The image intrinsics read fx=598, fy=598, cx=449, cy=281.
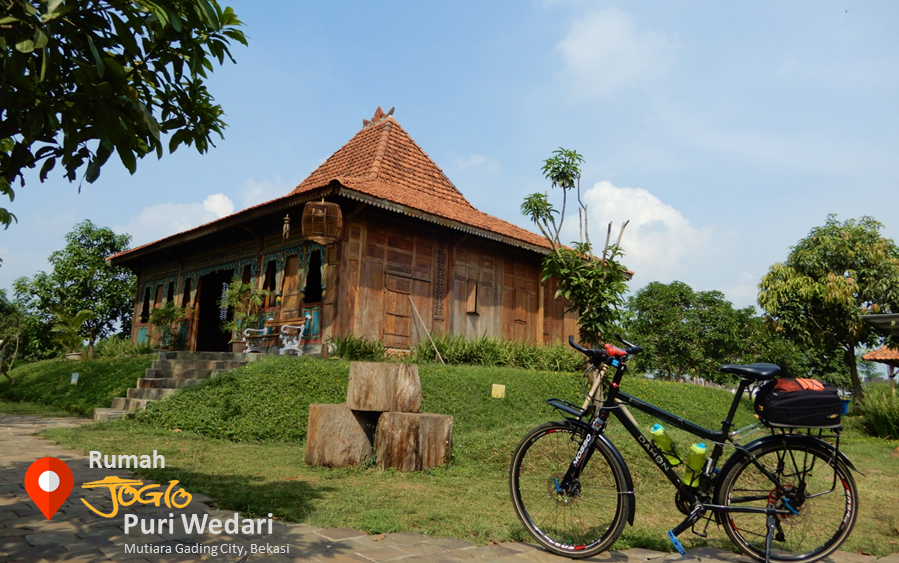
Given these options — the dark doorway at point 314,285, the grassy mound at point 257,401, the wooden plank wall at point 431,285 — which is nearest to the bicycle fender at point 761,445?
the grassy mound at point 257,401

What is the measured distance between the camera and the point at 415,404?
6.50 meters

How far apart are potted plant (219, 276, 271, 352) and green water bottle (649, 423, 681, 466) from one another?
37.8 ft

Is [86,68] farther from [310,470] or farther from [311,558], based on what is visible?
[310,470]

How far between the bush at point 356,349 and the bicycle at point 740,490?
8048 mm

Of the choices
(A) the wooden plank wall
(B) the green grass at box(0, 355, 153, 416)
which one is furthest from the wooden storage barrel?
(B) the green grass at box(0, 355, 153, 416)

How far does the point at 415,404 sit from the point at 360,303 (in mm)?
6070

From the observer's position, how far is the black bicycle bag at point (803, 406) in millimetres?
3098

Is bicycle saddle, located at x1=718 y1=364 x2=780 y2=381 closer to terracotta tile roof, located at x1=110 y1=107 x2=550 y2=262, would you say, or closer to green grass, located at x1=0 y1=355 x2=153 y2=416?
terracotta tile roof, located at x1=110 y1=107 x2=550 y2=262

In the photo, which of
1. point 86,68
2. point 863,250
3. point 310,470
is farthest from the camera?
point 863,250

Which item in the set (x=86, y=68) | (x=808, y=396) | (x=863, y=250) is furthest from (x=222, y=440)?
(x=863, y=250)

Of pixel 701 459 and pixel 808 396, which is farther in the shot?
pixel 701 459

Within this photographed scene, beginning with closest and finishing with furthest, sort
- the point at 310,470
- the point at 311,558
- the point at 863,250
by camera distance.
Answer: the point at 311,558, the point at 310,470, the point at 863,250

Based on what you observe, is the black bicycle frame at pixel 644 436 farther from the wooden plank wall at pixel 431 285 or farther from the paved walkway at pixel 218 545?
the wooden plank wall at pixel 431 285

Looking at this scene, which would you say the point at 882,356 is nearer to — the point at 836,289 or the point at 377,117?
the point at 836,289
